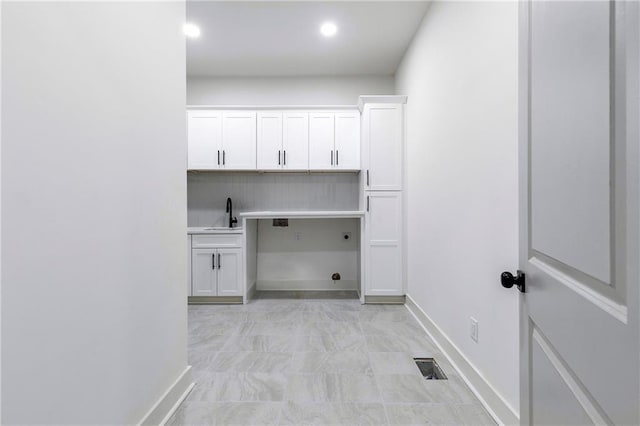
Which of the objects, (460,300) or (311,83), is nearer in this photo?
(460,300)

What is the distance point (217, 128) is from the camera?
396cm

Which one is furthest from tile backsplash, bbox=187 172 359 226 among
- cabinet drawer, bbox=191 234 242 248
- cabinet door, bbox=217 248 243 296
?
cabinet door, bbox=217 248 243 296

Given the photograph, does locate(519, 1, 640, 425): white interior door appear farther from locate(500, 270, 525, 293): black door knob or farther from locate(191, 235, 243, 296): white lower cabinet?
locate(191, 235, 243, 296): white lower cabinet

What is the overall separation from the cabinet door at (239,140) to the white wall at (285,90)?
0.45 meters

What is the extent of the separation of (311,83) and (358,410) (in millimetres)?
3805

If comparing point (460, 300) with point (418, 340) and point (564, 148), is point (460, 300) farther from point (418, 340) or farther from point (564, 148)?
point (564, 148)

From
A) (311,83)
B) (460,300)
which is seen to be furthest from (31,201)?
(311,83)

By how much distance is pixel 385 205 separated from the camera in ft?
11.8

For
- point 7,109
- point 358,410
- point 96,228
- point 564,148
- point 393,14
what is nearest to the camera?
point 564,148

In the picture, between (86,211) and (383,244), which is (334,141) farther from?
(86,211)

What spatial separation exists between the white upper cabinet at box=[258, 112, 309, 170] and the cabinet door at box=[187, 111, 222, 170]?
0.53 meters

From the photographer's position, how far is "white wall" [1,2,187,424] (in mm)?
866

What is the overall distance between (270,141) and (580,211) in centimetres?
366

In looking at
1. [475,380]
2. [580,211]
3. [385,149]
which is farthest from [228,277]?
[580,211]
